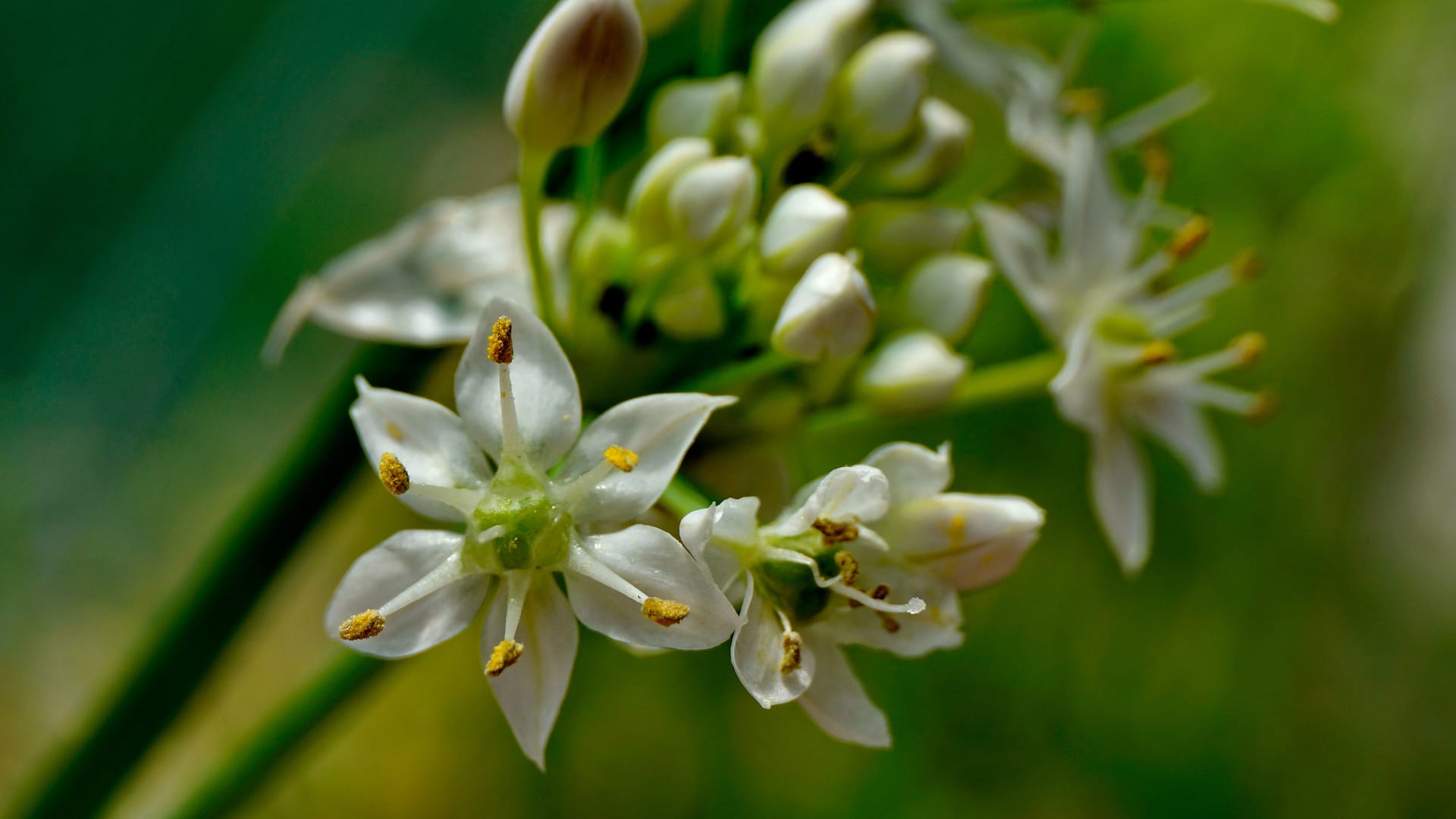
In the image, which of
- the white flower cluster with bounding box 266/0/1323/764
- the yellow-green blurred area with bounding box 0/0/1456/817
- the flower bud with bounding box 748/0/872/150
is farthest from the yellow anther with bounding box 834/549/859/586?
the yellow-green blurred area with bounding box 0/0/1456/817

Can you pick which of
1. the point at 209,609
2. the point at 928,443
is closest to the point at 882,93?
the point at 209,609

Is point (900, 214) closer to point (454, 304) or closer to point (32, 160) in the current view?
point (454, 304)

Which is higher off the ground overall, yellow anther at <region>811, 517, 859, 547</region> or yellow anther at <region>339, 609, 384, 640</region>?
yellow anther at <region>339, 609, 384, 640</region>

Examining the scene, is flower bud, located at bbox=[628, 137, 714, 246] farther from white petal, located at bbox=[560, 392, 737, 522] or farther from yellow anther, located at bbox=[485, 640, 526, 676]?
yellow anther, located at bbox=[485, 640, 526, 676]

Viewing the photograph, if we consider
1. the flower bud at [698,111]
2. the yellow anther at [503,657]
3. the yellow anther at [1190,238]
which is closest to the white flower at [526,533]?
the yellow anther at [503,657]

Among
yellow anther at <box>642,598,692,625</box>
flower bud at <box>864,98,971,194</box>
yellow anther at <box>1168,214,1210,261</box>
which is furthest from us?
yellow anther at <box>1168,214,1210,261</box>

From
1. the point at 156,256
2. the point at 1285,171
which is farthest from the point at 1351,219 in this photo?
the point at 156,256
